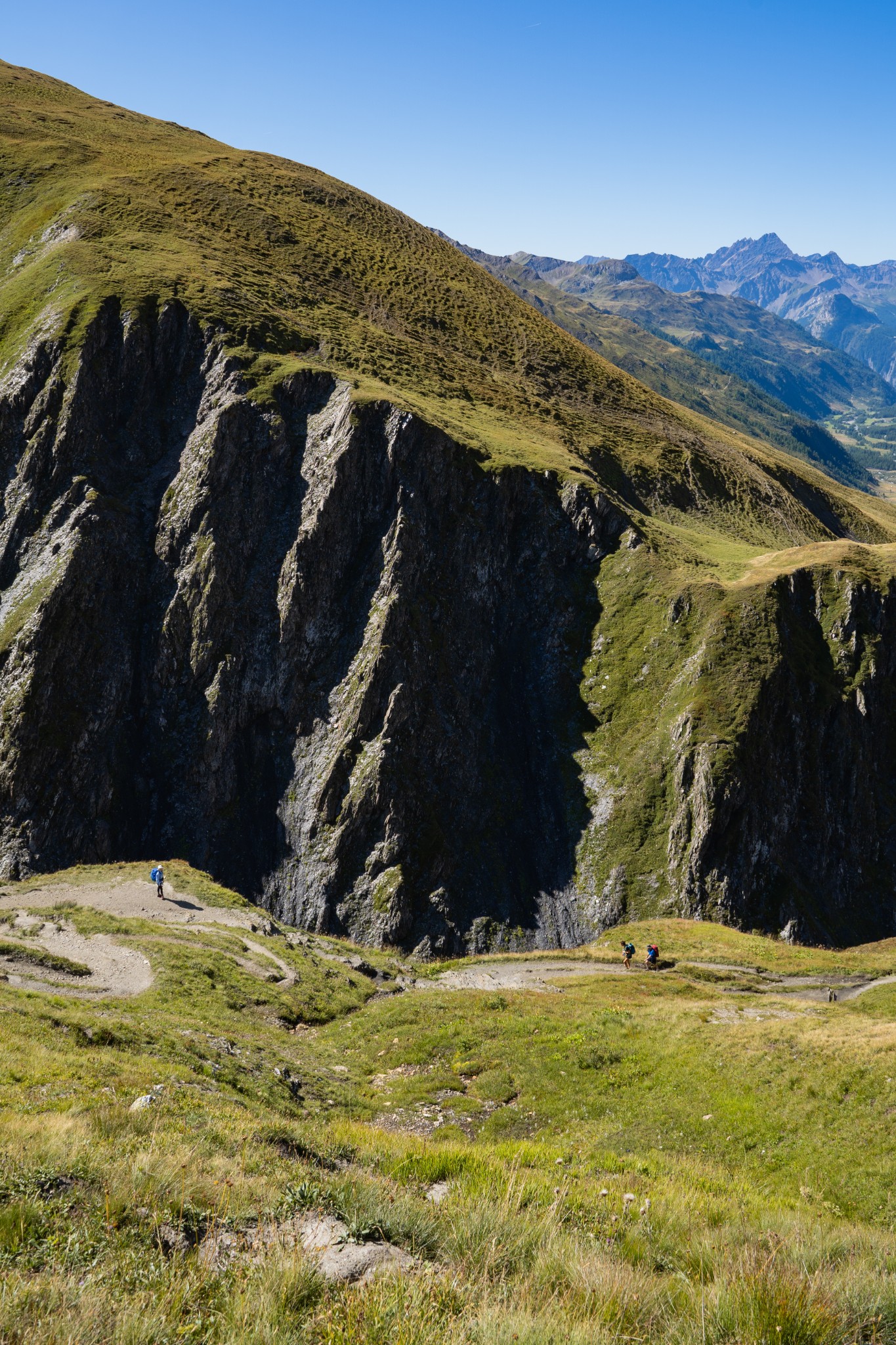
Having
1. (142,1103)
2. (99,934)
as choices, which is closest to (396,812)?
(99,934)

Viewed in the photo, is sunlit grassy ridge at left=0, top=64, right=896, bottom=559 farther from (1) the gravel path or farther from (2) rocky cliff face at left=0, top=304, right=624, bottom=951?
(1) the gravel path

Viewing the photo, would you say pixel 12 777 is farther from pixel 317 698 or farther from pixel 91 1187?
pixel 91 1187

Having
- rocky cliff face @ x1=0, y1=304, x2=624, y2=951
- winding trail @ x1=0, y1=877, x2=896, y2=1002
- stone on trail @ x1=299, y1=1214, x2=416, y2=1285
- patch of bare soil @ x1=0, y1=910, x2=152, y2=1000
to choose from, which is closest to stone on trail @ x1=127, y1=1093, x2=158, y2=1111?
stone on trail @ x1=299, y1=1214, x2=416, y2=1285

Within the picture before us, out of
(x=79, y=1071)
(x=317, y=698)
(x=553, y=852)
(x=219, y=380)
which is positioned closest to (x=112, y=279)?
(x=219, y=380)

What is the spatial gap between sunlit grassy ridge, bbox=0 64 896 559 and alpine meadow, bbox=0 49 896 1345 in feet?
3.24

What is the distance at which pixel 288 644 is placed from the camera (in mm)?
75938

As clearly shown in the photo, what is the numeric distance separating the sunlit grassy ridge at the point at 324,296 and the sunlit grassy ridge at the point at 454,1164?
229 feet

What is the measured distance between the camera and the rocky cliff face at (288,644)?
221ft

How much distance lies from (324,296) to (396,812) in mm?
78647

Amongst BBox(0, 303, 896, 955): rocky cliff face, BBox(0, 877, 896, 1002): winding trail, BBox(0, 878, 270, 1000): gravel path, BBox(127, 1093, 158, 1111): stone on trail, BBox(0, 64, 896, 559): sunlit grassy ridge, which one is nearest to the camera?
BBox(127, 1093, 158, 1111): stone on trail

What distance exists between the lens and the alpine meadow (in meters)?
8.66

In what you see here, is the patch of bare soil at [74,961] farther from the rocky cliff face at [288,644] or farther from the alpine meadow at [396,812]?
the rocky cliff face at [288,644]

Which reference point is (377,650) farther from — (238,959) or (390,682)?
(238,959)

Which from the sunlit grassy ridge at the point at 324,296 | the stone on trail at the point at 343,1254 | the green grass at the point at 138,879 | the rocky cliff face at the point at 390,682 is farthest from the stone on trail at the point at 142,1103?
the sunlit grassy ridge at the point at 324,296
